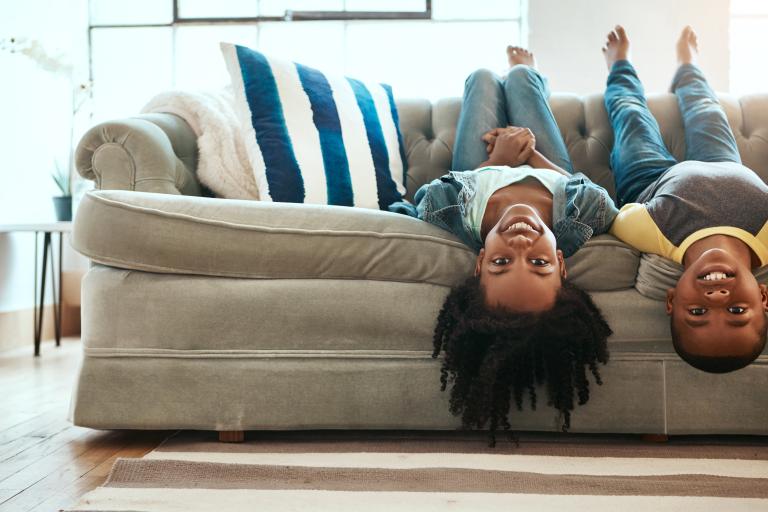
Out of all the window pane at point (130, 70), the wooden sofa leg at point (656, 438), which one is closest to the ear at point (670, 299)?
the wooden sofa leg at point (656, 438)

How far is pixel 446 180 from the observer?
70.1 inches

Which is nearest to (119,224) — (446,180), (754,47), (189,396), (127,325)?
(127,325)

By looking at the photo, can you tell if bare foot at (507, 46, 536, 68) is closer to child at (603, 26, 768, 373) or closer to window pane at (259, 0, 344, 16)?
child at (603, 26, 768, 373)

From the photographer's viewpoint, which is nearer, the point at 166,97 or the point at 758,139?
the point at 166,97

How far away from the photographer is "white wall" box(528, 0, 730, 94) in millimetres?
3311

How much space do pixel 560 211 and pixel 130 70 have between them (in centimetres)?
261

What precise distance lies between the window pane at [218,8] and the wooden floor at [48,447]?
199 centimetres

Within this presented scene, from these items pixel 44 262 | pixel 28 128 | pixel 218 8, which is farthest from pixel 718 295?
pixel 218 8

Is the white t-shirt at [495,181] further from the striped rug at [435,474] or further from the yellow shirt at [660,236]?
the striped rug at [435,474]

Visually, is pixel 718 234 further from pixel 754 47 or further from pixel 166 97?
pixel 754 47

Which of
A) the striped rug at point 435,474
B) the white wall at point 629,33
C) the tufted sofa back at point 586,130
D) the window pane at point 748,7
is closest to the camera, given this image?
the striped rug at point 435,474

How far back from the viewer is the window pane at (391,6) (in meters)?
3.53

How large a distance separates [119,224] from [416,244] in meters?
0.61

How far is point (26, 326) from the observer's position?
2992 mm
